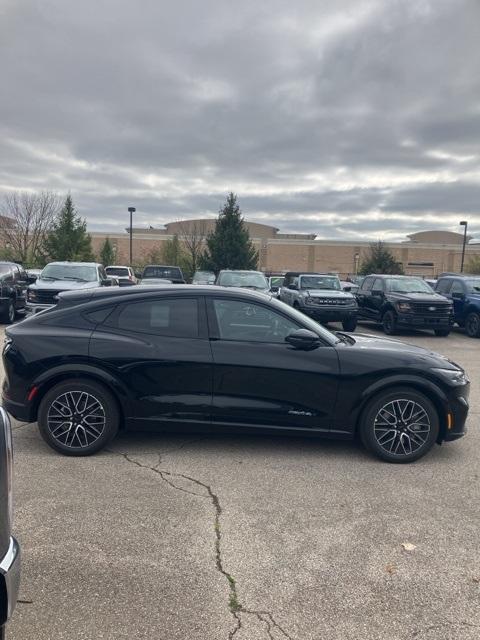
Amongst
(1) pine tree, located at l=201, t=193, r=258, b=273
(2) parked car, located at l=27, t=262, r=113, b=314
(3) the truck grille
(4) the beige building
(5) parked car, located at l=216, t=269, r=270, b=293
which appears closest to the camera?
(2) parked car, located at l=27, t=262, r=113, b=314

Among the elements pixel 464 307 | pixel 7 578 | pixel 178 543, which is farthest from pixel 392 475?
pixel 464 307

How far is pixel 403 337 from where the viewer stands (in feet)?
→ 50.3

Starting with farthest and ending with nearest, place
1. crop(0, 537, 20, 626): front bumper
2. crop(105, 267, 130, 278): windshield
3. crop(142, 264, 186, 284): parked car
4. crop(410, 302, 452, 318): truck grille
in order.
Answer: crop(105, 267, 130, 278): windshield, crop(142, 264, 186, 284): parked car, crop(410, 302, 452, 318): truck grille, crop(0, 537, 20, 626): front bumper

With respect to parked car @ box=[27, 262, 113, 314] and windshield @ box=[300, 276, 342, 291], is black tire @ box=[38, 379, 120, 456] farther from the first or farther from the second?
windshield @ box=[300, 276, 342, 291]

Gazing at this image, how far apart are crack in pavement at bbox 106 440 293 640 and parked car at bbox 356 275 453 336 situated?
37.0 ft

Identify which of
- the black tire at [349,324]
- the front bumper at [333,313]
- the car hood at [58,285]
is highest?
the car hood at [58,285]

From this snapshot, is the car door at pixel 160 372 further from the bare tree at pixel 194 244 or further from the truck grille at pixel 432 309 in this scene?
the bare tree at pixel 194 244

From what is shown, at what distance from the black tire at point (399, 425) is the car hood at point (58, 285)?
10554 mm

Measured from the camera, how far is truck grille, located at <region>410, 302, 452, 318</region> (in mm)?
14781

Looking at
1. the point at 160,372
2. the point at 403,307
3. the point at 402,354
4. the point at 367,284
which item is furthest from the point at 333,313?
the point at 160,372

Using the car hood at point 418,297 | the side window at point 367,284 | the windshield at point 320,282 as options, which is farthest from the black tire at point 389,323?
the windshield at point 320,282

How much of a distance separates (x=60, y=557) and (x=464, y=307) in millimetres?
15324

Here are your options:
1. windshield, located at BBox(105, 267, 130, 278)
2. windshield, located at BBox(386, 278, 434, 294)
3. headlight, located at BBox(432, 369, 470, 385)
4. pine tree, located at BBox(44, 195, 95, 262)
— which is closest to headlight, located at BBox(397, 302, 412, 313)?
windshield, located at BBox(386, 278, 434, 294)

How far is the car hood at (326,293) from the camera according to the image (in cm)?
1538
